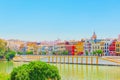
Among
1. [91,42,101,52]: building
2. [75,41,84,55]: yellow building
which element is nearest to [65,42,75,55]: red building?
[75,41,84,55]: yellow building

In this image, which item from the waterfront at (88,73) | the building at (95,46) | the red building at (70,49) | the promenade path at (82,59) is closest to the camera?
the waterfront at (88,73)

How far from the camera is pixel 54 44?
81875 mm

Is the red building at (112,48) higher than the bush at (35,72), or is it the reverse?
the red building at (112,48)

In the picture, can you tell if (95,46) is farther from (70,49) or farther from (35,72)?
(35,72)

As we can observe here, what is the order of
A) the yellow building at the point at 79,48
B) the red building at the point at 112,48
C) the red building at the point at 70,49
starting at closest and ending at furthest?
the red building at the point at 112,48 < the yellow building at the point at 79,48 < the red building at the point at 70,49

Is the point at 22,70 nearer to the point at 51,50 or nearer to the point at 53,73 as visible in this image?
the point at 53,73

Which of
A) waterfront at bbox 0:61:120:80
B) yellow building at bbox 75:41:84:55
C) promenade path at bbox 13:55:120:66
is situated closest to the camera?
waterfront at bbox 0:61:120:80

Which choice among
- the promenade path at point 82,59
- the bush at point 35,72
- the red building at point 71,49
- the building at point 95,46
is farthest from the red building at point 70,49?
the bush at point 35,72

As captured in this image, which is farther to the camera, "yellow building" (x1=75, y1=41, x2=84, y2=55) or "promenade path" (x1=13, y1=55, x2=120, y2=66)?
"yellow building" (x1=75, y1=41, x2=84, y2=55)

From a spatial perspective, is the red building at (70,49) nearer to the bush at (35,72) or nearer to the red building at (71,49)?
the red building at (71,49)

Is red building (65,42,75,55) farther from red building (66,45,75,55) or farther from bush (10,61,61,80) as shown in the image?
bush (10,61,61,80)

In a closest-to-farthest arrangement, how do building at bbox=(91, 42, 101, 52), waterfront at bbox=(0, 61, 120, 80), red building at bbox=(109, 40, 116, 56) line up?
waterfront at bbox=(0, 61, 120, 80)
red building at bbox=(109, 40, 116, 56)
building at bbox=(91, 42, 101, 52)

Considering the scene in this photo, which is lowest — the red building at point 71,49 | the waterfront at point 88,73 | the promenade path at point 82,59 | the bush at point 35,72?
the waterfront at point 88,73

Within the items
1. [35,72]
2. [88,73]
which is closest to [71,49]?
[88,73]
